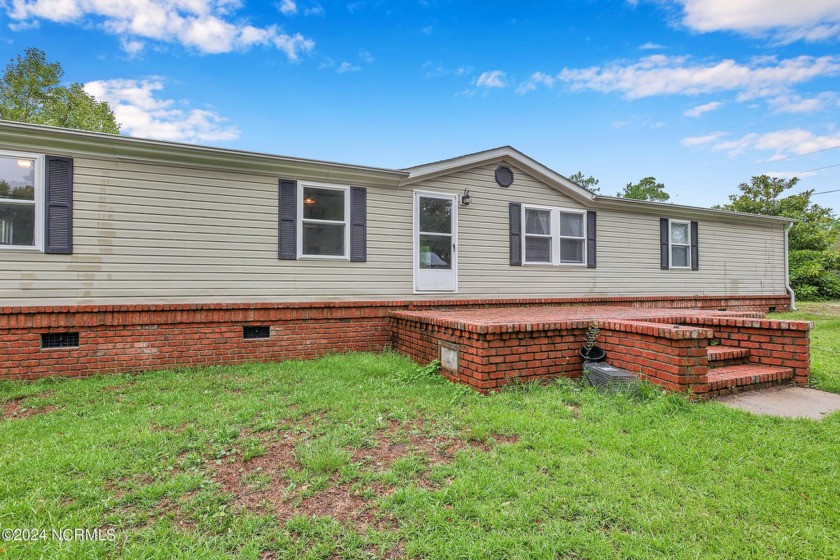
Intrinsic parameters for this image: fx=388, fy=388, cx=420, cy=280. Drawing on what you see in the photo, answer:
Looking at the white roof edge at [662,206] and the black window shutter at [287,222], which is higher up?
the white roof edge at [662,206]

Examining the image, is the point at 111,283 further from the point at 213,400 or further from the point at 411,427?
the point at 411,427

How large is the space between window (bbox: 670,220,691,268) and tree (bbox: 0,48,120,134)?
20.9 m

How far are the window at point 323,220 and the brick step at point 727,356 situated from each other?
201 inches

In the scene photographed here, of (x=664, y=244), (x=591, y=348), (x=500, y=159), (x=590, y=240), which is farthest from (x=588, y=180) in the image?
(x=591, y=348)

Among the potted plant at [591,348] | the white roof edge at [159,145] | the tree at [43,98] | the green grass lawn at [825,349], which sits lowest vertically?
the green grass lawn at [825,349]

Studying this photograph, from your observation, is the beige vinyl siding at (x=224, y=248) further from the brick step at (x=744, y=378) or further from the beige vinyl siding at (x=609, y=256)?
the brick step at (x=744, y=378)

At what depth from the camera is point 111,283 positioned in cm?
521

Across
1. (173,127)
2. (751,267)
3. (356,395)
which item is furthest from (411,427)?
(173,127)

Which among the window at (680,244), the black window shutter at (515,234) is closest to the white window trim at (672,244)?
the window at (680,244)

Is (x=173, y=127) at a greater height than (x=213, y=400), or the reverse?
(x=173, y=127)

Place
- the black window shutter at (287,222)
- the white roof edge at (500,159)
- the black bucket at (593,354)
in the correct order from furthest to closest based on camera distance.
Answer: the white roof edge at (500,159) → the black window shutter at (287,222) → the black bucket at (593,354)

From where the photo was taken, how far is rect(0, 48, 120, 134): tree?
14570 millimetres

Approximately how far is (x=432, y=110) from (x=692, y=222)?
8.83m

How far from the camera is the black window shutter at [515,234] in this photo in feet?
25.2
